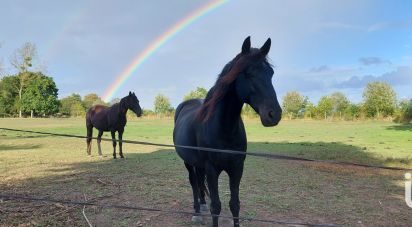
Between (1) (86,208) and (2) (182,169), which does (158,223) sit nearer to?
(1) (86,208)

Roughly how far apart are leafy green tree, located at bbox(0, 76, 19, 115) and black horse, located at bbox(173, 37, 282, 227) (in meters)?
71.6

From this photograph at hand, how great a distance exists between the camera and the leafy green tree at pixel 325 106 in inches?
2628

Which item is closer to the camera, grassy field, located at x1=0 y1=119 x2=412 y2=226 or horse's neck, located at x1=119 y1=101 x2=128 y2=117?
grassy field, located at x1=0 y1=119 x2=412 y2=226

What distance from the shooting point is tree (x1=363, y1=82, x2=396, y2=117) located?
61.7m

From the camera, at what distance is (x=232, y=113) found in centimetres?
401

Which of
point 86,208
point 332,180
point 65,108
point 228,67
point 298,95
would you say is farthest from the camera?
point 65,108

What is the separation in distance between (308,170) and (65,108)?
81.2 m

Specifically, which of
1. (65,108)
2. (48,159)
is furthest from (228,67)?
(65,108)

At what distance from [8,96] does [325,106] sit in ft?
203

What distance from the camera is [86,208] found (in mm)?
6277

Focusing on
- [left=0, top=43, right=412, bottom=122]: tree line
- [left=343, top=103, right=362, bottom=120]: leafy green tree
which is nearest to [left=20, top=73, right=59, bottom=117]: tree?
[left=0, top=43, right=412, bottom=122]: tree line

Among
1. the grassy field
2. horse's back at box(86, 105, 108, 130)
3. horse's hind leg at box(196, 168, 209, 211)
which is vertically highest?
horse's back at box(86, 105, 108, 130)

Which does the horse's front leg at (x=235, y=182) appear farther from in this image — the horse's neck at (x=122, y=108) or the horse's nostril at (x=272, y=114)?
the horse's neck at (x=122, y=108)

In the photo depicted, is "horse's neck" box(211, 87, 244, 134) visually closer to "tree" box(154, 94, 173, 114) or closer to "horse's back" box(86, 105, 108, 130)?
"horse's back" box(86, 105, 108, 130)
